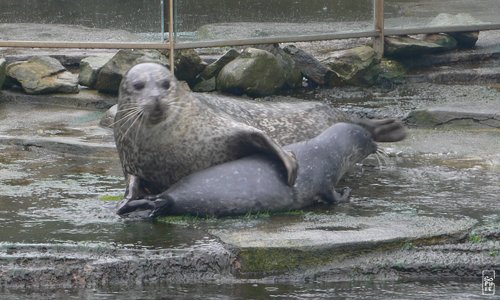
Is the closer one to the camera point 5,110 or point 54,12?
point 5,110

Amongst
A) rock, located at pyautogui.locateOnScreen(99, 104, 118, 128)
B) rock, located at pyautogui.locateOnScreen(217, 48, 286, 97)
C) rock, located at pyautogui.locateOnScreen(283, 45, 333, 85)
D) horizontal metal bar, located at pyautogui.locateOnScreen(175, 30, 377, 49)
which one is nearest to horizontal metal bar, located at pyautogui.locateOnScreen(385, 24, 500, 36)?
horizontal metal bar, located at pyautogui.locateOnScreen(175, 30, 377, 49)

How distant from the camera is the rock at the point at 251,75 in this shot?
10570 mm

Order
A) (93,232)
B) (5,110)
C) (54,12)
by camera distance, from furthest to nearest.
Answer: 1. (54,12)
2. (5,110)
3. (93,232)

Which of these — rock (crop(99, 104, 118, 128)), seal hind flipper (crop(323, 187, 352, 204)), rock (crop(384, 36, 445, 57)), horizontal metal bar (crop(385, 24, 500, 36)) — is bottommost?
rock (crop(99, 104, 118, 128))

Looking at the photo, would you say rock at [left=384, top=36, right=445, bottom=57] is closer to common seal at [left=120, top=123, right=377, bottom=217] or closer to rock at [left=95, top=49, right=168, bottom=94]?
rock at [left=95, top=49, right=168, bottom=94]

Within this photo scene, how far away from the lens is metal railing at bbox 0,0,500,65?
36.1ft

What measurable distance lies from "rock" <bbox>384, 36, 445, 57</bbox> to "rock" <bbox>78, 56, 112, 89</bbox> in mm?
2820

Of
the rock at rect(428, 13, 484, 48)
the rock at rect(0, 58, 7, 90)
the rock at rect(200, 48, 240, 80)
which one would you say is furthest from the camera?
→ the rock at rect(428, 13, 484, 48)

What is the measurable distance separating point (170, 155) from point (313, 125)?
1.44 meters

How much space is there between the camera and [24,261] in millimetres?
5570

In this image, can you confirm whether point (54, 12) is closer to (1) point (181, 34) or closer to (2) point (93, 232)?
(1) point (181, 34)

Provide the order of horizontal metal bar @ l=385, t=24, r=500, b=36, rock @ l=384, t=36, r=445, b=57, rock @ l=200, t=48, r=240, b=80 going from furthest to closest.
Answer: horizontal metal bar @ l=385, t=24, r=500, b=36
rock @ l=384, t=36, r=445, b=57
rock @ l=200, t=48, r=240, b=80

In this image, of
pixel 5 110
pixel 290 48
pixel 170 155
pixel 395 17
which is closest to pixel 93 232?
pixel 170 155

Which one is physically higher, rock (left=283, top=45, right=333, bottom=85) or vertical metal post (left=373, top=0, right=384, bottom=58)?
vertical metal post (left=373, top=0, right=384, bottom=58)
